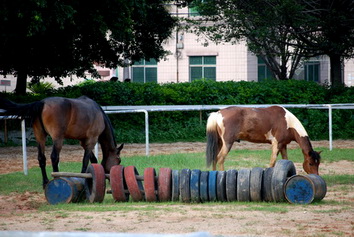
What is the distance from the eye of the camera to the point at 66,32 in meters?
20.7

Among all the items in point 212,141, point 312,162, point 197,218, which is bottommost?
point 197,218

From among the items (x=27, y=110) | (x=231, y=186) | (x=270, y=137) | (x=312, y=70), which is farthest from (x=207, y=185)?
(x=312, y=70)

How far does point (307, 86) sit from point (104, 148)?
1390cm

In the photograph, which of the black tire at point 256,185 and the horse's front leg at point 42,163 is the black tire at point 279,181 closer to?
the black tire at point 256,185

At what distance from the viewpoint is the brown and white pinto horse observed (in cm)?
1297

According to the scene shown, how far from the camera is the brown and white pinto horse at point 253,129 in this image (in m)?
13.0

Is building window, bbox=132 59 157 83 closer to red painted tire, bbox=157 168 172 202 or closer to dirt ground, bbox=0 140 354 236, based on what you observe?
dirt ground, bbox=0 140 354 236

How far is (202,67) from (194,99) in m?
16.8

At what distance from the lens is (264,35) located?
2414 cm

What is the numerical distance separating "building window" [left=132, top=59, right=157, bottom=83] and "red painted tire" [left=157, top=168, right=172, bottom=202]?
30855mm

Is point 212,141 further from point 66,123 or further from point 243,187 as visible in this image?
point 243,187

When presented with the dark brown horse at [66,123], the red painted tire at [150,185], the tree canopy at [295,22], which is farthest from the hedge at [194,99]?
the red painted tire at [150,185]

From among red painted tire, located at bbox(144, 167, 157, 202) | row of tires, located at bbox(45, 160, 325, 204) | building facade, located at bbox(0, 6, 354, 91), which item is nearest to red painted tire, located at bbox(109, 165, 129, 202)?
row of tires, located at bbox(45, 160, 325, 204)

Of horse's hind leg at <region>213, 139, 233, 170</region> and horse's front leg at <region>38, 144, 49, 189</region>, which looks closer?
horse's front leg at <region>38, 144, 49, 189</region>
